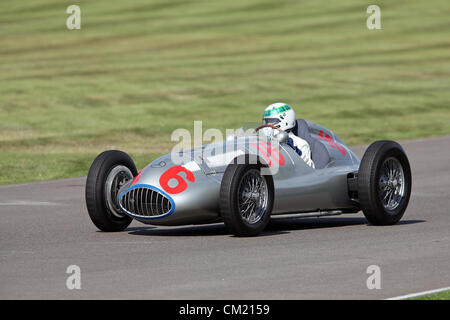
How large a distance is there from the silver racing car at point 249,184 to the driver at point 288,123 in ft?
0.58

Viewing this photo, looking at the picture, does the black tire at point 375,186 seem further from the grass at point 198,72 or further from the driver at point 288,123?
the grass at point 198,72

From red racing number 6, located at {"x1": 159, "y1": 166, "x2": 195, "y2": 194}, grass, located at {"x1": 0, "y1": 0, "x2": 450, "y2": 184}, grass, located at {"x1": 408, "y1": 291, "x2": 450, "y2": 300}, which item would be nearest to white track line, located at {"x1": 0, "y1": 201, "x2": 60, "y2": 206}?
grass, located at {"x1": 0, "y1": 0, "x2": 450, "y2": 184}

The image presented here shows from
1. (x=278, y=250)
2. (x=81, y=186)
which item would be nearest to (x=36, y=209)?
(x=81, y=186)

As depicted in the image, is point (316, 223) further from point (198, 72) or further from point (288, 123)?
point (198, 72)

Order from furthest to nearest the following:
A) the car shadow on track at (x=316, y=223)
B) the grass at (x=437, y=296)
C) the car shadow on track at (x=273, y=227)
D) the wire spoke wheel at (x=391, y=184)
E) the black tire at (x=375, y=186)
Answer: the car shadow on track at (x=316, y=223) < the wire spoke wheel at (x=391, y=184) < the black tire at (x=375, y=186) < the car shadow on track at (x=273, y=227) < the grass at (x=437, y=296)

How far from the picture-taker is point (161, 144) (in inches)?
910

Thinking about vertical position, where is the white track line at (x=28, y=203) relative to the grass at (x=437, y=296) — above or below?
above

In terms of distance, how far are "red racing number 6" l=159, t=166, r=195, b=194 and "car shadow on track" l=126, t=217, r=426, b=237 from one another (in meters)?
0.83

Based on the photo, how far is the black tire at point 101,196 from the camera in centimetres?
1108

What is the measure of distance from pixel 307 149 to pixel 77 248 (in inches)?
118

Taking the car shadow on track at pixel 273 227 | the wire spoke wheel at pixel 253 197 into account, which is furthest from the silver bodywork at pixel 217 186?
the car shadow on track at pixel 273 227

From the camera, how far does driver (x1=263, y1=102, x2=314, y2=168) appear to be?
38.4 ft

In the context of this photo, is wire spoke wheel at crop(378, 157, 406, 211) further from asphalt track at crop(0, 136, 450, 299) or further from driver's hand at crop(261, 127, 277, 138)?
driver's hand at crop(261, 127, 277, 138)

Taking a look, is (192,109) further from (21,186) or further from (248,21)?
(248,21)
